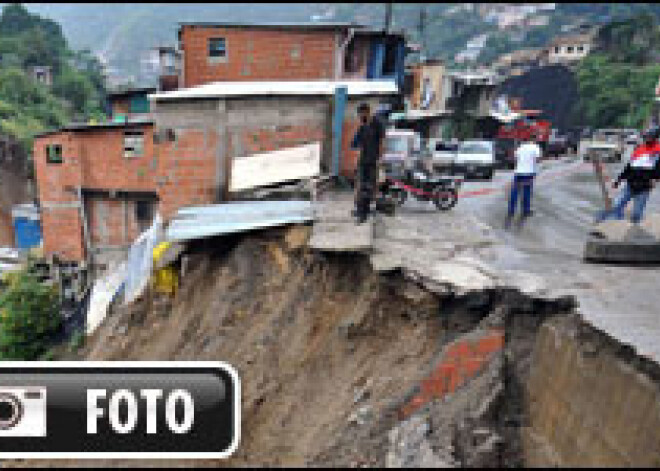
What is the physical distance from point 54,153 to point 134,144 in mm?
3469

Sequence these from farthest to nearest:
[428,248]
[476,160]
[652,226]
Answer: [476,160] → [428,248] → [652,226]

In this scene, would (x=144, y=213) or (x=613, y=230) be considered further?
(x=144, y=213)

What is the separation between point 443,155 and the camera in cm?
1780

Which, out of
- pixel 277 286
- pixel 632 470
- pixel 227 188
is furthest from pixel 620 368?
pixel 227 188

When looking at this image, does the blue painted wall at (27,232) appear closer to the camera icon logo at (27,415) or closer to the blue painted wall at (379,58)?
the blue painted wall at (379,58)

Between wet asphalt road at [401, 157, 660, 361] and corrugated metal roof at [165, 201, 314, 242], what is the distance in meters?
1.95

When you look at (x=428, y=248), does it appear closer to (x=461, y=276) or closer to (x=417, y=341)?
(x=461, y=276)

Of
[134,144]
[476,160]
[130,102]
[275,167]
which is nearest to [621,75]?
[476,160]

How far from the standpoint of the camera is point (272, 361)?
5.72 metres

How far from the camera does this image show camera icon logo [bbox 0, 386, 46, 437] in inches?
70.3

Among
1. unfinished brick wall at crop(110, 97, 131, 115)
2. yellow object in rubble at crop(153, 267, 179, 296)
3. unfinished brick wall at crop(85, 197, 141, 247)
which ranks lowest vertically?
unfinished brick wall at crop(85, 197, 141, 247)

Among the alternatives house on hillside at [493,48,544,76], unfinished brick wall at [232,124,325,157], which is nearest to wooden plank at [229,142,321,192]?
unfinished brick wall at [232,124,325,157]

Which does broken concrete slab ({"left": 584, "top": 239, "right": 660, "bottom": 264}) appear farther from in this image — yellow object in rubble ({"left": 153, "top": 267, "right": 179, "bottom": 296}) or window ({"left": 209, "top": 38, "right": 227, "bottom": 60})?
window ({"left": 209, "top": 38, "right": 227, "bottom": 60})

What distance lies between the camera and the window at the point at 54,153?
63.7ft
